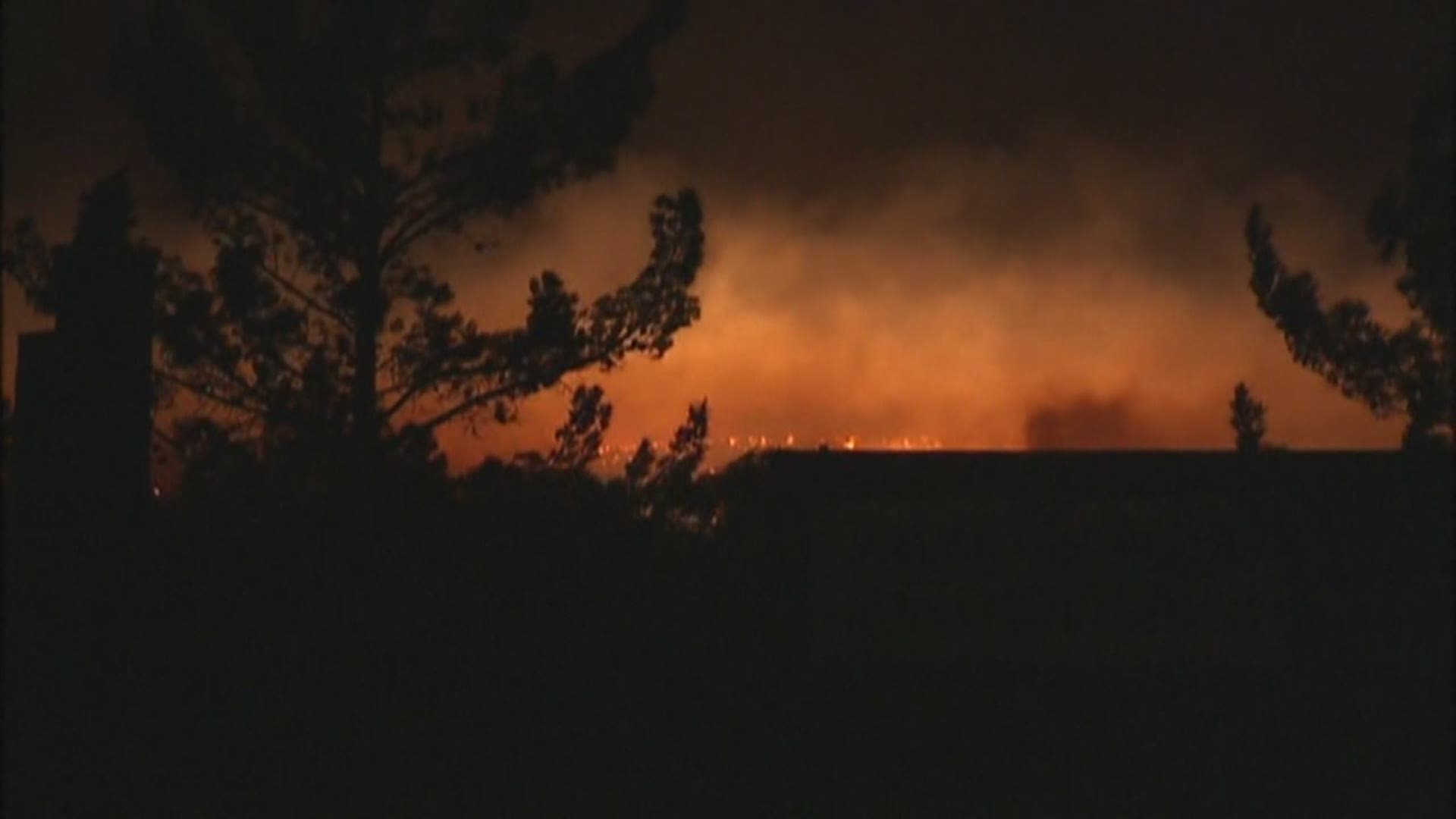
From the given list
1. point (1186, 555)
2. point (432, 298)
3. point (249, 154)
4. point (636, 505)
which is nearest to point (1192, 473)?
point (1186, 555)

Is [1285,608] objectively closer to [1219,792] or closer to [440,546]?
[1219,792]

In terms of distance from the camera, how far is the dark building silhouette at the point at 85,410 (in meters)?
13.6

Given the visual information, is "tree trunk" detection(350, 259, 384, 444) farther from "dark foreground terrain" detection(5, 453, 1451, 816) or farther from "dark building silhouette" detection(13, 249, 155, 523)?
"dark building silhouette" detection(13, 249, 155, 523)

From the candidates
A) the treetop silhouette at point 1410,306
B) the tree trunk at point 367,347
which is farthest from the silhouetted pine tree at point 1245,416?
the tree trunk at point 367,347

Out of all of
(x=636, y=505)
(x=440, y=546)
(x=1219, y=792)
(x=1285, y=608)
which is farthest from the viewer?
(x=636, y=505)

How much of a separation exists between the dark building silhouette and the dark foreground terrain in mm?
595

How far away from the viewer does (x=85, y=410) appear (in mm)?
13727

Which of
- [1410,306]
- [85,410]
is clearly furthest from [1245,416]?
[85,410]

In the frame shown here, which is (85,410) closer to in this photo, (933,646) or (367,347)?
(933,646)

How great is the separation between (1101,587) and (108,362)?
7612mm

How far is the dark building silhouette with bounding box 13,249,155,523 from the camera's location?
13.6m

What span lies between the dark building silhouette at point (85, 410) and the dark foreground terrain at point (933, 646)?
0.59 metres

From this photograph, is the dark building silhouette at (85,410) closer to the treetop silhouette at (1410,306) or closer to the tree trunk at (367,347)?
the tree trunk at (367,347)

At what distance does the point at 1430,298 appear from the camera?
21.9 m
